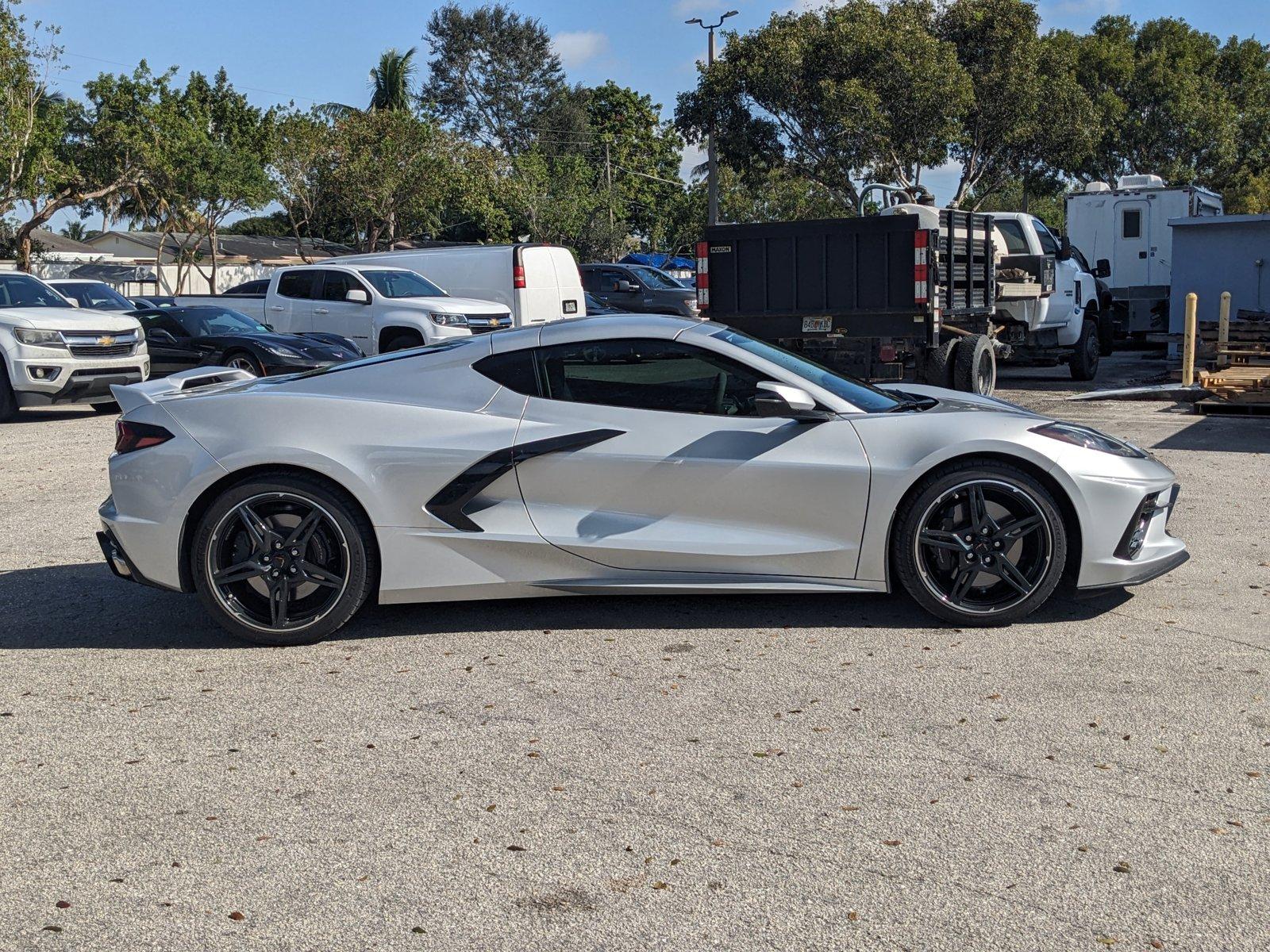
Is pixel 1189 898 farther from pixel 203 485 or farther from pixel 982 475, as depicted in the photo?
pixel 203 485

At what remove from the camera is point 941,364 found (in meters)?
14.5

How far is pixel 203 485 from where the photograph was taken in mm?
5637

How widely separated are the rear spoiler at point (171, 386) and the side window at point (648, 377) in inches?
60.6

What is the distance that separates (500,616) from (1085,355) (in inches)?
597

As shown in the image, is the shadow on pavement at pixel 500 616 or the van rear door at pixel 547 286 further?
the van rear door at pixel 547 286

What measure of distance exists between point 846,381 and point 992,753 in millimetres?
2274

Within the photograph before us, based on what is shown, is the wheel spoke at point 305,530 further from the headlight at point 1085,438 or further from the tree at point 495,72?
the tree at point 495,72

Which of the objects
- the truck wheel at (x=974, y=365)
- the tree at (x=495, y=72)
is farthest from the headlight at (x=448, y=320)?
the tree at (x=495, y=72)

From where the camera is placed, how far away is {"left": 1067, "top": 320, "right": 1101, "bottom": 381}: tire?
63.3ft

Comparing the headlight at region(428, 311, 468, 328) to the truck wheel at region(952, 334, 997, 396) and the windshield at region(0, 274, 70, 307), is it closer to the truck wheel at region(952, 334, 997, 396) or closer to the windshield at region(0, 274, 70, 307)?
the windshield at region(0, 274, 70, 307)

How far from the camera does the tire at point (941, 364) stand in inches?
564

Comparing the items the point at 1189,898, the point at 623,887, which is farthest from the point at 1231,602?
the point at 623,887

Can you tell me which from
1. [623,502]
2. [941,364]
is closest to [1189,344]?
[941,364]

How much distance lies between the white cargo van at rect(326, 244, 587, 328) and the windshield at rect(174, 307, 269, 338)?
1.83m
